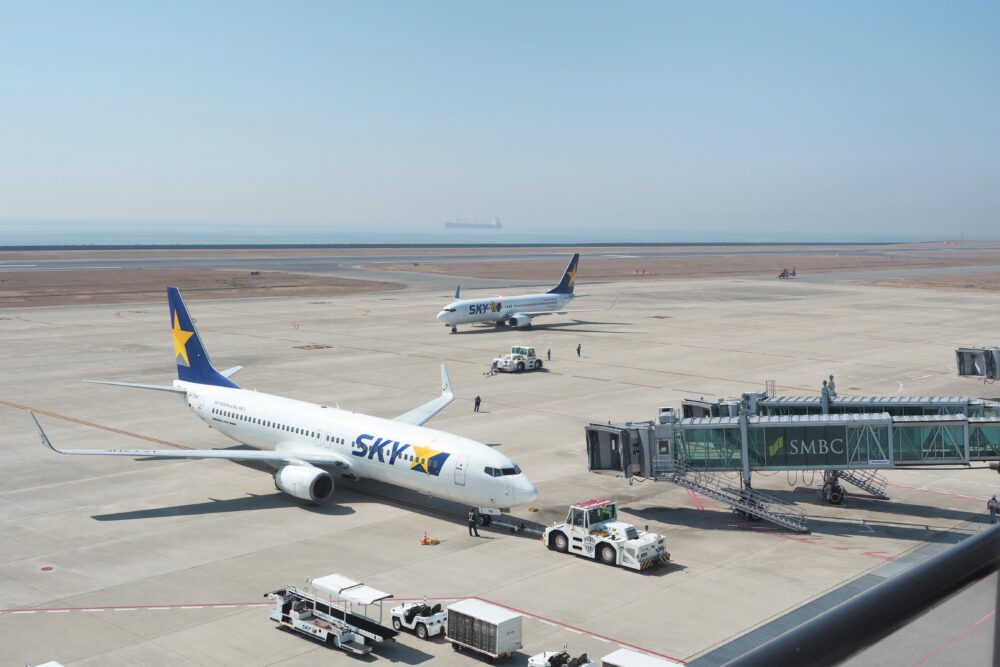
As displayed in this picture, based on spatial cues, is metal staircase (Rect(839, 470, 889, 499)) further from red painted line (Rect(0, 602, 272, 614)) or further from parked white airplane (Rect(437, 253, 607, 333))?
parked white airplane (Rect(437, 253, 607, 333))

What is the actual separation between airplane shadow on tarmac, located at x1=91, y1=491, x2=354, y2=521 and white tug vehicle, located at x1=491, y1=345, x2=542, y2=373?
3591cm

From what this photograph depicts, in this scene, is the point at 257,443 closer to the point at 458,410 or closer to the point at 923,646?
the point at 458,410

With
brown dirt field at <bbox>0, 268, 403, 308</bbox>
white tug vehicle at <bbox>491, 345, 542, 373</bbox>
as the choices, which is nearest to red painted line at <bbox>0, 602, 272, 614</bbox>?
white tug vehicle at <bbox>491, 345, 542, 373</bbox>

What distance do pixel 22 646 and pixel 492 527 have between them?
58.2ft

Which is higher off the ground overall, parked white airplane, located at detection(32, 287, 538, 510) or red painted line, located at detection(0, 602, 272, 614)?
parked white airplane, located at detection(32, 287, 538, 510)

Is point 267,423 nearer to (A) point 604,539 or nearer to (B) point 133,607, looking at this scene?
(B) point 133,607

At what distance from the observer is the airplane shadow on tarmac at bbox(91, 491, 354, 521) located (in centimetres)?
3953

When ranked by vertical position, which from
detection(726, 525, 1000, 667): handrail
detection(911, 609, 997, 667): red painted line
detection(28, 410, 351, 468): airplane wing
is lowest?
detection(28, 410, 351, 468): airplane wing

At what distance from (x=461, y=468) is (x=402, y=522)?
376 centimetres

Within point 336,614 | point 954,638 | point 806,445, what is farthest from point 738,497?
point 954,638

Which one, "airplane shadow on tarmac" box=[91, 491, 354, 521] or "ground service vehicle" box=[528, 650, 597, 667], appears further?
"airplane shadow on tarmac" box=[91, 491, 354, 521]

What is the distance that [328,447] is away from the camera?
141ft

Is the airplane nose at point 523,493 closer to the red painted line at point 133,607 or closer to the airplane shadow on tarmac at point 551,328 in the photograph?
the red painted line at point 133,607

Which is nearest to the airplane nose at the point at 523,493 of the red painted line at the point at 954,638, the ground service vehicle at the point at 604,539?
the ground service vehicle at the point at 604,539
